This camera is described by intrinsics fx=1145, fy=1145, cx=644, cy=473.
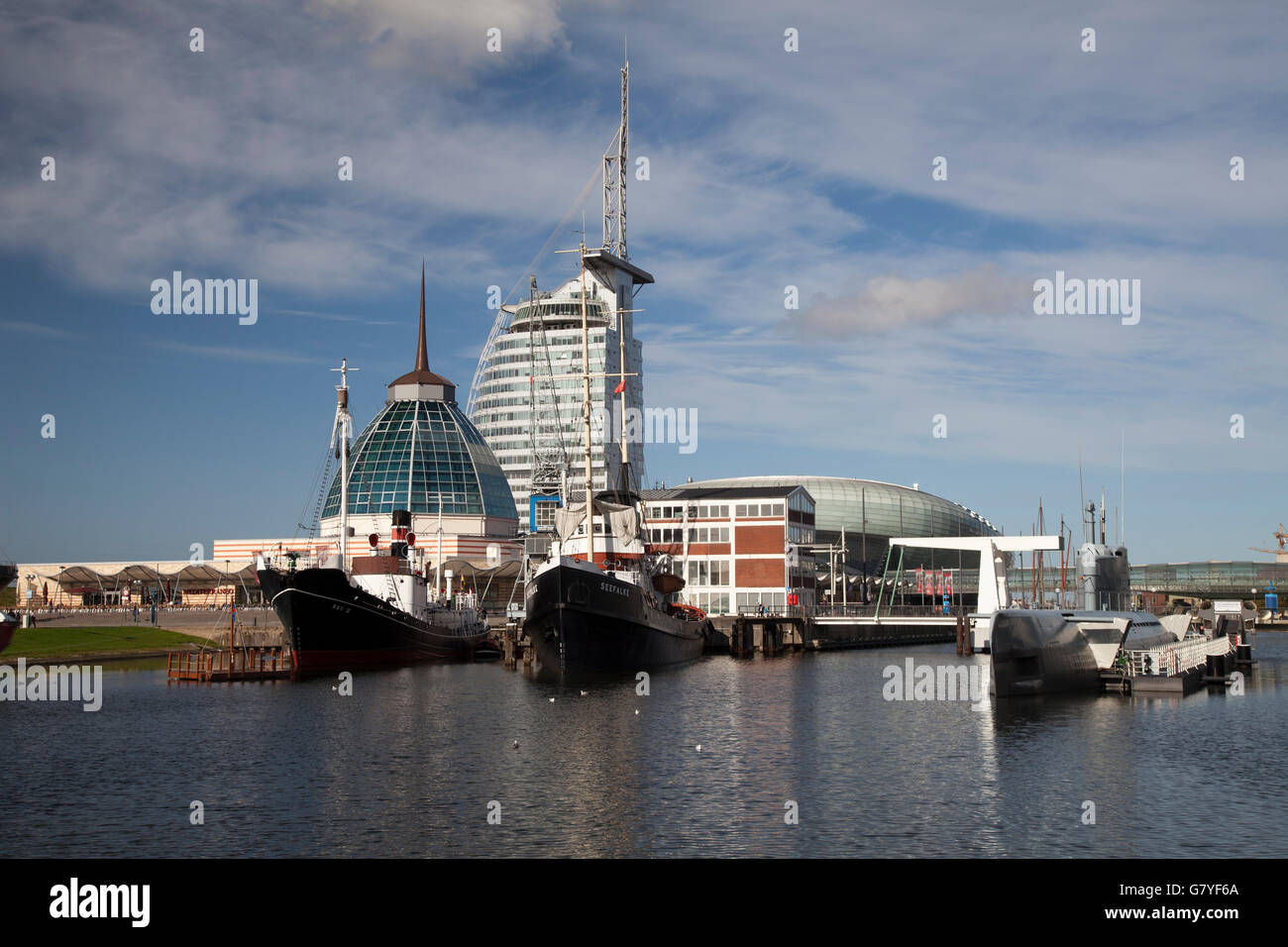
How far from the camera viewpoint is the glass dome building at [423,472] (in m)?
179

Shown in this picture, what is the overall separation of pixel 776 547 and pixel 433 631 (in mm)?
45521

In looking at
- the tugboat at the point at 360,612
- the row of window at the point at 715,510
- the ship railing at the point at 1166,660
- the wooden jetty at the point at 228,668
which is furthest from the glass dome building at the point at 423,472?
the ship railing at the point at 1166,660

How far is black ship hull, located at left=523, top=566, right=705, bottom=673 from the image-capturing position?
247ft

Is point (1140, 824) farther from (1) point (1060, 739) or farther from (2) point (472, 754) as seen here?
(2) point (472, 754)

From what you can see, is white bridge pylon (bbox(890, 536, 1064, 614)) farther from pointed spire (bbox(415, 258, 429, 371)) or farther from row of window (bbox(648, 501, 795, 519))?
pointed spire (bbox(415, 258, 429, 371))

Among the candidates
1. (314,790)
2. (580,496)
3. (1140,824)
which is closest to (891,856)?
(1140,824)

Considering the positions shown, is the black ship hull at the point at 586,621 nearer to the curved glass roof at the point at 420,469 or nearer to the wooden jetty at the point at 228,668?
the wooden jetty at the point at 228,668

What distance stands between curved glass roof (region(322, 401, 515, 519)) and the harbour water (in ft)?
384

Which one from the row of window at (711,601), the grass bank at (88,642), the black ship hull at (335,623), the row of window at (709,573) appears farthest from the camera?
the row of window at (709,573)

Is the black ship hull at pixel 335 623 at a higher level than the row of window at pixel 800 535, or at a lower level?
lower

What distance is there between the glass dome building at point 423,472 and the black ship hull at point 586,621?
9665 cm

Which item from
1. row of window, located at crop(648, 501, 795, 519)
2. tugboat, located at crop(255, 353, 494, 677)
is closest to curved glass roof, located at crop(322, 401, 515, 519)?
row of window, located at crop(648, 501, 795, 519)

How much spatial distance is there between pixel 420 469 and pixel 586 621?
111 metres

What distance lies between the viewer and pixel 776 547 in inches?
5074
